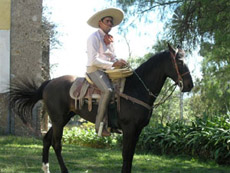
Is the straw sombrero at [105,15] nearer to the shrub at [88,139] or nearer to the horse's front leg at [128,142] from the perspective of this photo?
the horse's front leg at [128,142]

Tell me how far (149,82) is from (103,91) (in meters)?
0.71

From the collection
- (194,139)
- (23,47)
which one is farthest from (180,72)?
→ (23,47)

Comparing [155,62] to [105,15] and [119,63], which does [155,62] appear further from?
[105,15]

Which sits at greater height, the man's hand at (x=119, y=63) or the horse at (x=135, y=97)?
the man's hand at (x=119, y=63)

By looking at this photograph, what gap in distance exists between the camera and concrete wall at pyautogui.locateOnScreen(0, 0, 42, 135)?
9875mm

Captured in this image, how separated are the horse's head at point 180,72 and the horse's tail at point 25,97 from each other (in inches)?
98.5

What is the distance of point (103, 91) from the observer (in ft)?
16.0

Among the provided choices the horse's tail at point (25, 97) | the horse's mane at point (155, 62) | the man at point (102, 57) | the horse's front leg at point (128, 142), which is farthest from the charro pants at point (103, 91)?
the horse's tail at point (25, 97)

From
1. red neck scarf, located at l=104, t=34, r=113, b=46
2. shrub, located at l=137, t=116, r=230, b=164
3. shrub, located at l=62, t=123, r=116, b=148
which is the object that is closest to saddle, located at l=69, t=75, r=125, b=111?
red neck scarf, located at l=104, t=34, r=113, b=46

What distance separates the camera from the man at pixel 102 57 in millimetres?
4883

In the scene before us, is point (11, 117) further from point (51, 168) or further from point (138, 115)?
point (138, 115)

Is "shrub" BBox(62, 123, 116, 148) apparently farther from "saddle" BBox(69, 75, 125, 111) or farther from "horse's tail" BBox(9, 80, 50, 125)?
"saddle" BBox(69, 75, 125, 111)

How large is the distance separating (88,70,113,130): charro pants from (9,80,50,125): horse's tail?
1511 millimetres

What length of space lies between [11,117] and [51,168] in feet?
14.3
